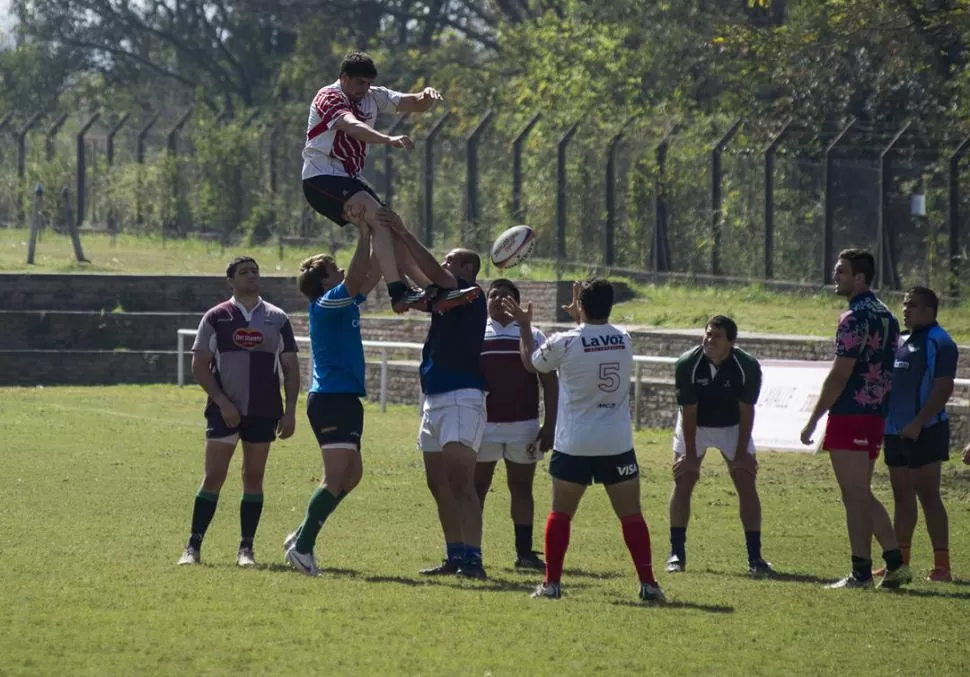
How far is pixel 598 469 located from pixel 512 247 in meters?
2.23

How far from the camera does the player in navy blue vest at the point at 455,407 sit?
35.8 feet

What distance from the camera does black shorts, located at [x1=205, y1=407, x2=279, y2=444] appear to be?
A: 11.3 m

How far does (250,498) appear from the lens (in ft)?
37.5

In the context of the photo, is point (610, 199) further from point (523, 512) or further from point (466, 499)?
point (466, 499)

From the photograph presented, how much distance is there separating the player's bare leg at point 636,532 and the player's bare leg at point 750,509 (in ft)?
6.06

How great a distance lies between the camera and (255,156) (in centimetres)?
4091

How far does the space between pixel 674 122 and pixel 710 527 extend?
732 inches

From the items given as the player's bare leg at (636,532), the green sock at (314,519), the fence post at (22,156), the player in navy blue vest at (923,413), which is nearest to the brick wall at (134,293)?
the fence post at (22,156)

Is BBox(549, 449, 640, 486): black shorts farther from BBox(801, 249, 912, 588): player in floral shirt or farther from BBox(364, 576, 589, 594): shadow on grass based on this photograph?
BBox(801, 249, 912, 588): player in floral shirt

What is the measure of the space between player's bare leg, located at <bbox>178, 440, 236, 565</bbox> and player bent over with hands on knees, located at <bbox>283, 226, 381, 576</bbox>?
71 cm

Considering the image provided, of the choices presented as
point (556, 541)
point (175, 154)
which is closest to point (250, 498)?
point (556, 541)

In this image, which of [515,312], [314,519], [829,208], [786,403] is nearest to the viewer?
[515,312]

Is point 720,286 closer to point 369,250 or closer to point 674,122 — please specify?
point 674,122

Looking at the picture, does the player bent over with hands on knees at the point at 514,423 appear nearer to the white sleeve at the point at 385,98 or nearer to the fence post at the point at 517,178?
the white sleeve at the point at 385,98
